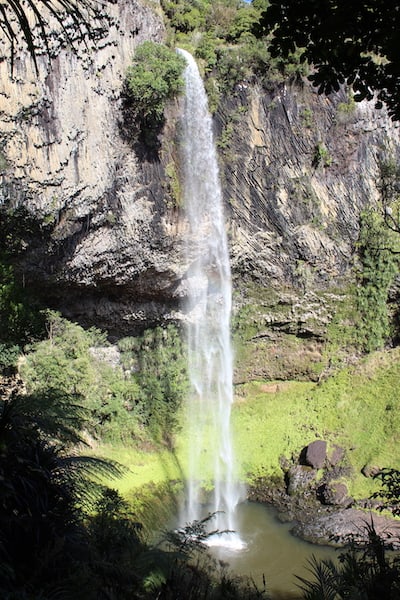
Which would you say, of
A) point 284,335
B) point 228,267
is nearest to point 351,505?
point 284,335

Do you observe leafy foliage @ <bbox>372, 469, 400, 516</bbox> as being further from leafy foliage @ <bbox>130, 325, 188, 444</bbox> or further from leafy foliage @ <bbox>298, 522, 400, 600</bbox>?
leafy foliage @ <bbox>130, 325, 188, 444</bbox>

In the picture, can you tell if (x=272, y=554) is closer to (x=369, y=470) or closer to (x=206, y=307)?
(x=369, y=470)

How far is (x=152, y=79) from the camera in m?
12.8

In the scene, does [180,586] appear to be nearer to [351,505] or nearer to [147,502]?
[147,502]

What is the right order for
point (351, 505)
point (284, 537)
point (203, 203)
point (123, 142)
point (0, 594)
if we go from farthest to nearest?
point (203, 203) → point (123, 142) → point (351, 505) → point (284, 537) → point (0, 594)

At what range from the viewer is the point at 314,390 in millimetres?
16391

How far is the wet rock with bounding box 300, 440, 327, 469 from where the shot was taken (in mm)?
13805

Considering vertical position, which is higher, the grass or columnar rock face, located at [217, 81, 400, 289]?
columnar rock face, located at [217, 81, 400, 289]

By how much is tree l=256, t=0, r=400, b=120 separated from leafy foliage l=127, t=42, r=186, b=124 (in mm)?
9888

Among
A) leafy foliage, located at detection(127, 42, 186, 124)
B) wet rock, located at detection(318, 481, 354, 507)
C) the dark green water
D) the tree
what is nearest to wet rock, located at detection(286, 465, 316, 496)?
wet rock, located at detection(318, 481, 354, 507)

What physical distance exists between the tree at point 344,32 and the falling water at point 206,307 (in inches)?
450

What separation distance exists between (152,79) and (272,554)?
456 inches

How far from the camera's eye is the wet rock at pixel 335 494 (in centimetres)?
1254

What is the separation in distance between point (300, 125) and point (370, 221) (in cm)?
389
